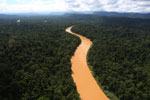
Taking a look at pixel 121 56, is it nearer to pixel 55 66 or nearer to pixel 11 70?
pixel 55 66

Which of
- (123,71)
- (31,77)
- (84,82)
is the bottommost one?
(84,82)

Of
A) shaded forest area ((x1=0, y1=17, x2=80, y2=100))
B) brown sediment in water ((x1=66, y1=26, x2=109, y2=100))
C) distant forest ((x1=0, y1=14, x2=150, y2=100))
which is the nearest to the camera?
shaded forest area ((x1=0, y1=17, x2=80, y2=100))

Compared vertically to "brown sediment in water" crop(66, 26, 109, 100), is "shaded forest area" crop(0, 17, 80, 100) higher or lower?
higher

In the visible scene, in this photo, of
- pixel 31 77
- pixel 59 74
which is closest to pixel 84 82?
pixel 59 74

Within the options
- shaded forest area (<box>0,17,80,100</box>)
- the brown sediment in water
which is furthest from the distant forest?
the brown sediment in water

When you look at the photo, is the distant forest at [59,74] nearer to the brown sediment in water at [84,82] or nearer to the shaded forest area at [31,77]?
the shaded forest area at [31,77]

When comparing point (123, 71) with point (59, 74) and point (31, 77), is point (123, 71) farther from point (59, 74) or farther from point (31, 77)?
point (31, 77)

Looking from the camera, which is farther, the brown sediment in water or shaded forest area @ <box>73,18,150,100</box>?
the brown sediment in water

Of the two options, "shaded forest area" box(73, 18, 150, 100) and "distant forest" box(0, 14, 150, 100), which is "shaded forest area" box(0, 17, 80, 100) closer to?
"distant forest" box(0, 14, 150, 100)

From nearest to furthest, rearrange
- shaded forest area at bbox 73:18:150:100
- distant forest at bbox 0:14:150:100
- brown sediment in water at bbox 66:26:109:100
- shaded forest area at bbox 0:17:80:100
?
shaded forest area at bbox 0:17:80:100 → distant forest at bbox 0:14:150:100 → shaded forest area at bbox 73:18:150:100 → brown sediment in water at bbox 66:26:109:100

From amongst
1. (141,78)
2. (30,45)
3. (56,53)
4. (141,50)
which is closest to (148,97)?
(141,78)

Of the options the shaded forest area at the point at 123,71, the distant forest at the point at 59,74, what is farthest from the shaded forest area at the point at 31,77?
the shaded forest area at the point at 123,71

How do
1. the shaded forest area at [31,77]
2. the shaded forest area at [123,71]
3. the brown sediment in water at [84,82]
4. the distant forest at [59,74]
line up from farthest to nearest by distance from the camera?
1. the brown sediment in water at [84,82]
2. the shaded forest area at [123,71]
3. the distant forest at [59,74]
4. the shaded forest area at [31,77]
